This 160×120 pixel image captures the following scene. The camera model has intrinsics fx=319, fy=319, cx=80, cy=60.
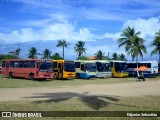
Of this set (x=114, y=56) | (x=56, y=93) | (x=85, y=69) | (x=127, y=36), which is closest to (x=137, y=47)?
(x=127, y=36)

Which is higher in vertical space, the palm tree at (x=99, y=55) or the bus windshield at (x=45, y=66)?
the palm tree at (x=99, y=55)

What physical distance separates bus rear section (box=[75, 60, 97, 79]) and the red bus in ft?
21.3

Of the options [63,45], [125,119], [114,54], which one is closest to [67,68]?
[125,119]

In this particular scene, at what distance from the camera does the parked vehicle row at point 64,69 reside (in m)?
34.7

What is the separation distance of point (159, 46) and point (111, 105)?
4575cm

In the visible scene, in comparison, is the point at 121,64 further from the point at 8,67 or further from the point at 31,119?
the point at 31,119

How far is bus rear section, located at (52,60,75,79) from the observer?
3700cm

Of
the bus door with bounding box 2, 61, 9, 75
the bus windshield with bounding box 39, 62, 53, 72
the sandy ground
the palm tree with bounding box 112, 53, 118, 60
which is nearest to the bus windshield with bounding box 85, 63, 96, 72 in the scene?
the bus windshield with bounding box 39, 62, 53, 72

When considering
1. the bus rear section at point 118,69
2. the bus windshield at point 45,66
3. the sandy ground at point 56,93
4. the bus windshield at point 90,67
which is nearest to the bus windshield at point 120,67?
the bus rear section at point 118,69

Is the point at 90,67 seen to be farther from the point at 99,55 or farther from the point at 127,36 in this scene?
the point at 99,55

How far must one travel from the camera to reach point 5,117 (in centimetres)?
1138

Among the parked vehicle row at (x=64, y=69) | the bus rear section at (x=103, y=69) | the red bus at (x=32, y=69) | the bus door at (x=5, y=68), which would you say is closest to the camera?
the red bus at (x=32, y=69)

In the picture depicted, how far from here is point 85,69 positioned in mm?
41562

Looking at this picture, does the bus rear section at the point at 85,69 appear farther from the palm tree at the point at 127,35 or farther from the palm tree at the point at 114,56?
the palm tree at the point at 114,56
